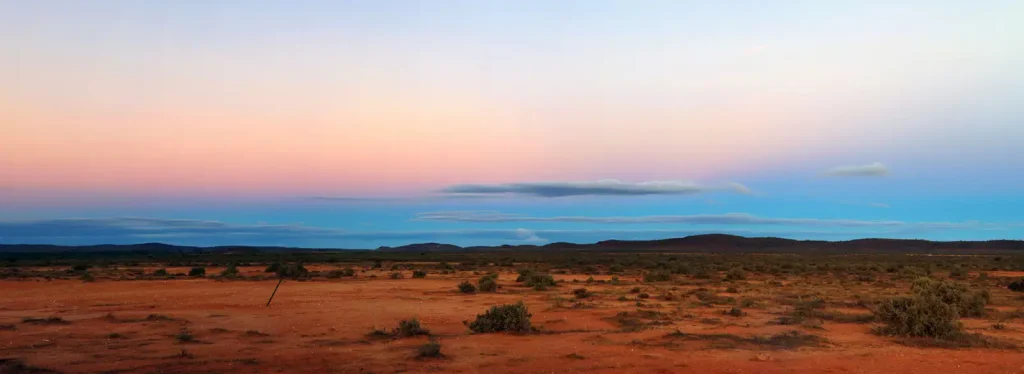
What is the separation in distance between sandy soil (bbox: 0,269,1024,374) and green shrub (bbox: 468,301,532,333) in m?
0.45

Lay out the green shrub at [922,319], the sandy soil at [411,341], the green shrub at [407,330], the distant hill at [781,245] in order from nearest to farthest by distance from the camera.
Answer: the sandy soil at [411,341]
the green shrub at [922,319]
the green shrub at [407,330]
the distant hill at [781,245]

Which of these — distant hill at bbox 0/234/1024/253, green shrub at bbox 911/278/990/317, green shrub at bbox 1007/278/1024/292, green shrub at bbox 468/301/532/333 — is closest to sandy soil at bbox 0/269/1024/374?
green shrub at bbox 468/301/532/333

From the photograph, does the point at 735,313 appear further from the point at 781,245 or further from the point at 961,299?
the point at 781,245

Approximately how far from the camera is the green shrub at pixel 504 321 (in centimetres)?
1494

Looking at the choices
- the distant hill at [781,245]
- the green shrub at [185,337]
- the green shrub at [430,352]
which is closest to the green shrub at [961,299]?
the green shrub at [430,352]

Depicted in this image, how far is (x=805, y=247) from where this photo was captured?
443 ft

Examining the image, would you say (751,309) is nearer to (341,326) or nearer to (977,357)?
(977,357)

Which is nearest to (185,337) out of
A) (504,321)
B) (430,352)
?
(430,352)

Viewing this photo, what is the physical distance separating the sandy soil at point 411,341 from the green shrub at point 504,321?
450 mm

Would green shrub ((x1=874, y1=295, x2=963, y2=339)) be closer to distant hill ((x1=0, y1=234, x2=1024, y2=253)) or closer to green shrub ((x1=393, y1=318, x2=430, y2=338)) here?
green shrub ((x1=393, y1=318, x2=430, y2=338))

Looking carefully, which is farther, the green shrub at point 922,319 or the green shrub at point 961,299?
the green shrub at point 961,299

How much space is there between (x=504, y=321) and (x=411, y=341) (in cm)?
228

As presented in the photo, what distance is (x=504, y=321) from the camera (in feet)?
49.2

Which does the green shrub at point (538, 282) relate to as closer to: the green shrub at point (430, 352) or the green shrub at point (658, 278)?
the green shrub at point (658, 278)
